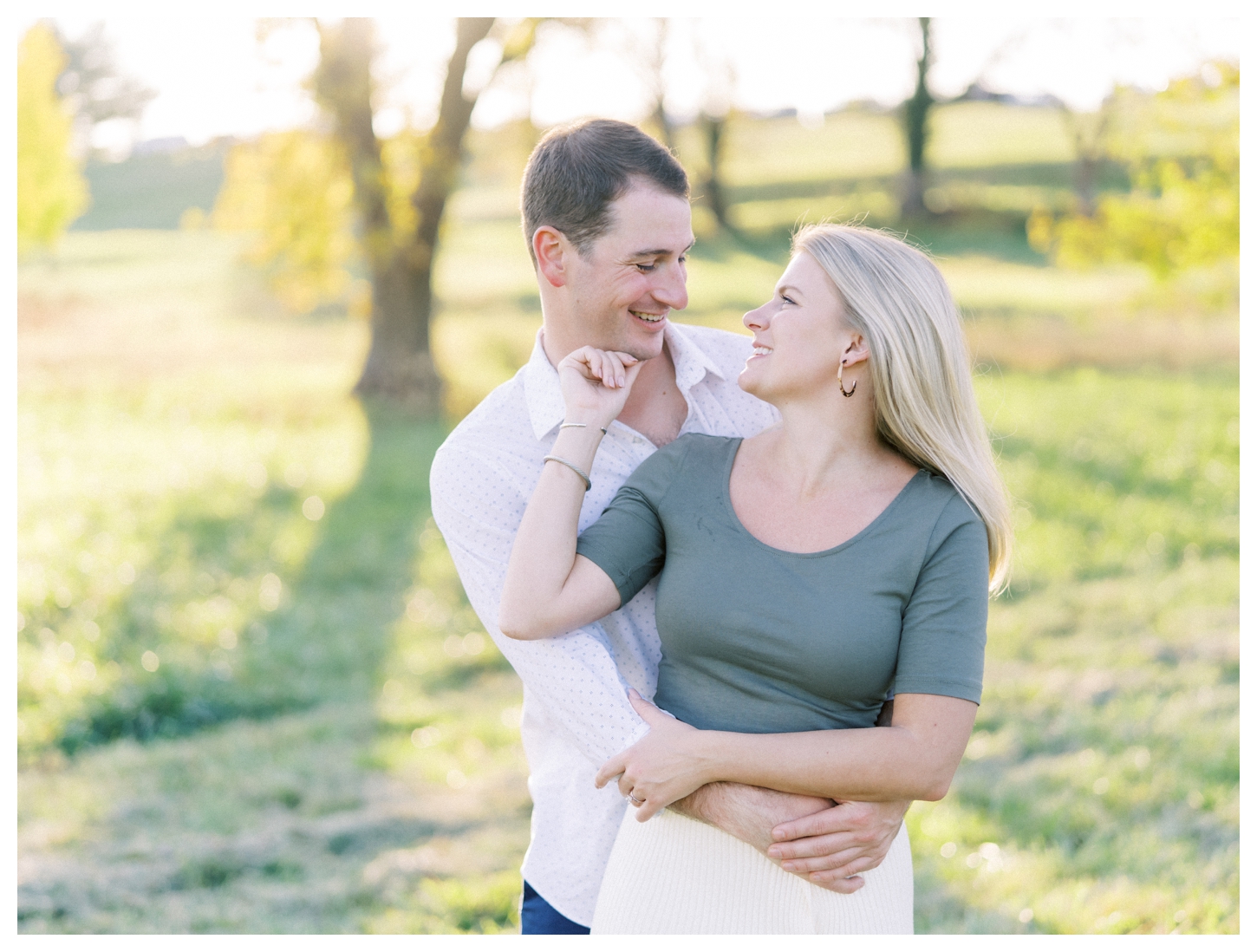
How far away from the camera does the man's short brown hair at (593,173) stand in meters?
2.61

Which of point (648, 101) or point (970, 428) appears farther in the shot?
point (648, 101)

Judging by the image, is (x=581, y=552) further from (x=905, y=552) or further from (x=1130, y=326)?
(x=1130, y=326)

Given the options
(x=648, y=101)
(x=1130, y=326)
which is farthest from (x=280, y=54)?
(x=648, y=101)

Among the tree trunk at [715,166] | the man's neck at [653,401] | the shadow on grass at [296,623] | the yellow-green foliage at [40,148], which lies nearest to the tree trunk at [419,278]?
the shadow on grass at [296,623]

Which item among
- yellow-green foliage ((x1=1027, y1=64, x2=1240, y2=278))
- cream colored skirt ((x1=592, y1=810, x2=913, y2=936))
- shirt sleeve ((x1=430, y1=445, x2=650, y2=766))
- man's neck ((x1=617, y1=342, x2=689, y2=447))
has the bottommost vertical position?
cream colored skirt ((x1=592, y1=810, x2=913, y2=936))

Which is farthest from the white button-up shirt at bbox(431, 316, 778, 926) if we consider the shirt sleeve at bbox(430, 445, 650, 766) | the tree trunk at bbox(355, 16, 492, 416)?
the tree trunk at bbox(355, 16, 492, 416)

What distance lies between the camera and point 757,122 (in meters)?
44.6

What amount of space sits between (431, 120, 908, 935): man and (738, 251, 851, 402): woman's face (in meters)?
0.34

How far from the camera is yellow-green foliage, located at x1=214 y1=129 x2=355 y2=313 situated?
50.0ft

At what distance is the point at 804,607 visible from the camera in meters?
2.17

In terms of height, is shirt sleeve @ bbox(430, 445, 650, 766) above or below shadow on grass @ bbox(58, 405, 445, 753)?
above

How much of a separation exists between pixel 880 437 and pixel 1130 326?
21721 mm

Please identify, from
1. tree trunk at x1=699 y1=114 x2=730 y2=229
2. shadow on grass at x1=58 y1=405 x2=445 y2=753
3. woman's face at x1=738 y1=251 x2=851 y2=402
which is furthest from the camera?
tree trunk at x1=699 y1=114 x2=730 y2=229

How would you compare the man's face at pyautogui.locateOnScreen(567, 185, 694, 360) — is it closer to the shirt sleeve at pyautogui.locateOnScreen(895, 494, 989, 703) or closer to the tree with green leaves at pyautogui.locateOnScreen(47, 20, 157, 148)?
the shirt sleeve at pyautogui.locateOnScreen(895, 494, 989, 703)
